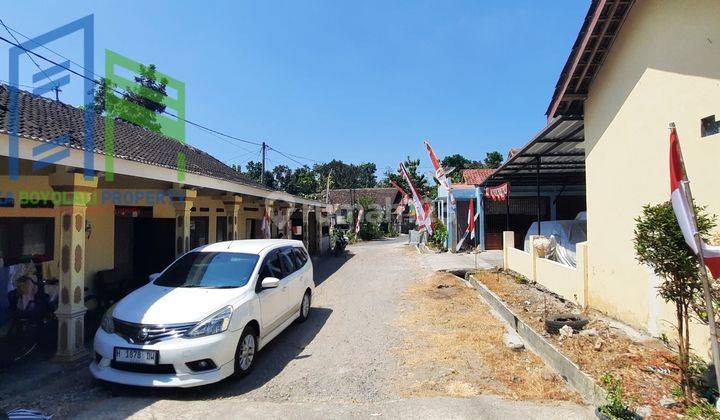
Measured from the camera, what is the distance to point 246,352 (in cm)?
514

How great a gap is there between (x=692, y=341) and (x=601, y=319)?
6.33 ft

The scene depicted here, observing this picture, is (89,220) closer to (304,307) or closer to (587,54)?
(304,307)

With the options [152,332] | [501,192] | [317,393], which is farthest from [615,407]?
[501,192]

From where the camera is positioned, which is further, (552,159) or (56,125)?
(552,159)

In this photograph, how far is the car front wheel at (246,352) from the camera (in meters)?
4.97

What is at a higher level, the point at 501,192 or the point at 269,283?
the point at 501,192

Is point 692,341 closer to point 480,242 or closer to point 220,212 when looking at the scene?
point 220,212

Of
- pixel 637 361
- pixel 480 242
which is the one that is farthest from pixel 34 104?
pixel 480 242

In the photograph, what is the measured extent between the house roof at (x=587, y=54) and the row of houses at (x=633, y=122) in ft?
0.06

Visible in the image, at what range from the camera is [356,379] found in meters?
5.04

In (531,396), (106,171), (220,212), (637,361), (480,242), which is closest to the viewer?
(531,396)

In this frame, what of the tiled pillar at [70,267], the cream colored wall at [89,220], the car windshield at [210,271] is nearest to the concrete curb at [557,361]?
the car windshield at [210,271]

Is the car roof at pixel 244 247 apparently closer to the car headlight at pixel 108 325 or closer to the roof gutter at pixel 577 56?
the car headlight at pixel 108 325

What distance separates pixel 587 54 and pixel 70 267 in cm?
880
